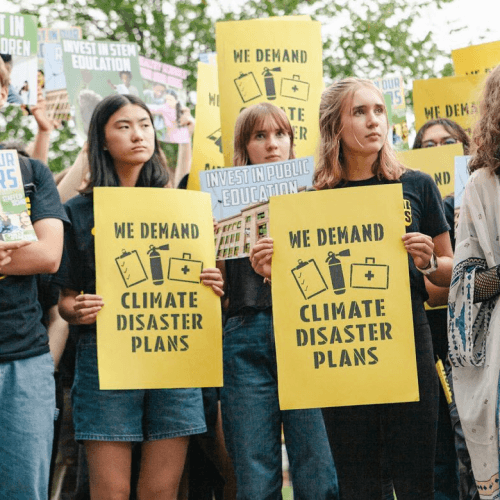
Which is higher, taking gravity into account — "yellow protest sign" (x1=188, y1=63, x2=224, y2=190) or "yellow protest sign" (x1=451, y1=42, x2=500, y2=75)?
"yellow protest sign" (x1=451, y1=42, x2=500, y2=75)

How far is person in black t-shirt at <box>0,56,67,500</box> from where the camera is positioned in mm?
3436

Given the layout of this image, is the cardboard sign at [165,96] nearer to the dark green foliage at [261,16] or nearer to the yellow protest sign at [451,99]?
the yellow protest sign at [451,99]

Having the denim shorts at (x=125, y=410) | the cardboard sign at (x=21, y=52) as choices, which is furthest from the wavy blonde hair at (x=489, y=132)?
the cardboard sign at (x=21, y=52)

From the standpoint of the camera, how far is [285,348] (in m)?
3.56

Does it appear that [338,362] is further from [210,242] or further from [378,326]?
[210,242]

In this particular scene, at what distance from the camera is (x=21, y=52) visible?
5.33m

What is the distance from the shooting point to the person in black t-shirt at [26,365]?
11.3 feet

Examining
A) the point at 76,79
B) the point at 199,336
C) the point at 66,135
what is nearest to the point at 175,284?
the point at 199,336

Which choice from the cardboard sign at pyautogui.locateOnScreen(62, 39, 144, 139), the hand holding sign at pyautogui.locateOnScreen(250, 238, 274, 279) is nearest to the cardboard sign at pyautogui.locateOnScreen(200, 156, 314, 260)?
the hand holding sign at pyautogui.locateOnScreen(250, 238, 274, 279)

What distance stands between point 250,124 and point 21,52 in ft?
5.49

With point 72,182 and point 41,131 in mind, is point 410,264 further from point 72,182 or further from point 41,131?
point 41,131

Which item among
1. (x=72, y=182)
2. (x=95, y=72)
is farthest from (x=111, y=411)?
(x=95, y=72)

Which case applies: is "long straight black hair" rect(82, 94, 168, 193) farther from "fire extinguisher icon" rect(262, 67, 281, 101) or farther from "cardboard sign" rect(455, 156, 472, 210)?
"cardboard sign" rect(455, 156, 472, 210)

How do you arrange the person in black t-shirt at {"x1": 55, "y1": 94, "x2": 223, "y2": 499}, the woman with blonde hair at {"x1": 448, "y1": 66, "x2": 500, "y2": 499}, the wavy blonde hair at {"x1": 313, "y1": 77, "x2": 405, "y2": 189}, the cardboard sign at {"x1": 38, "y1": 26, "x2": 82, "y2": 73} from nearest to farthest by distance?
the woman with blonde hair at {"x1": 448, "y1": 66, "x2": 500, "y2": 499} → the wavy blonde hair at {"x1": 313, "y1": 77, "x2": 405, "y2": 189} → the person in black t-shirt at {"x1": 55, "y1": 94, "x2": 223, "y2": 499} → the cardboard sign at {"x1": 38, "y1": 26, "x2": 82, "y2": 73}
